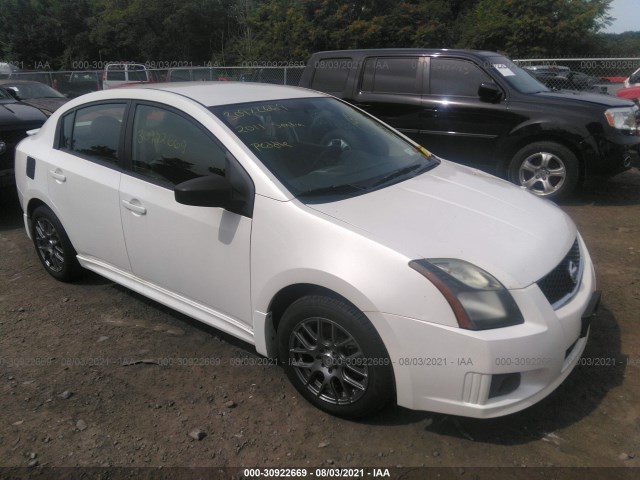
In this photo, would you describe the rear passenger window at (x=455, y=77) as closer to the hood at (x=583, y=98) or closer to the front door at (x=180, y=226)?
the hood at (x=583, y=98)

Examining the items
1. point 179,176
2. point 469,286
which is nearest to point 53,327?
point 179,176

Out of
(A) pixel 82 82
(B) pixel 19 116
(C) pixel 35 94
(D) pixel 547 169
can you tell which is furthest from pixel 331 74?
(A) pixel 82 82

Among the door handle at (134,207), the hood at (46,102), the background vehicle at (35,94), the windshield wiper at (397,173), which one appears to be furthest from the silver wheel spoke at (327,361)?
the background vehicle at (35,94)

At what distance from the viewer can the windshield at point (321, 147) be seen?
281cm

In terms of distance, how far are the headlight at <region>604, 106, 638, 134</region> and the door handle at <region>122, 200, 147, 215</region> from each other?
522 centimetres

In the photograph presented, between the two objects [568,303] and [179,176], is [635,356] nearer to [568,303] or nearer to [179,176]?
[568,303]

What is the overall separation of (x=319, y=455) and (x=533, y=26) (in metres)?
36.3

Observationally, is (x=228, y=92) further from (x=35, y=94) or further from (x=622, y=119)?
(x=35, y=94)

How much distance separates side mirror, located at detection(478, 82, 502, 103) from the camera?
6160mm

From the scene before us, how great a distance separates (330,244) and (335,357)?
56cm

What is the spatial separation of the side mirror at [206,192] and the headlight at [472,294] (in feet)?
3.36

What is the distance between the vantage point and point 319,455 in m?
2.41

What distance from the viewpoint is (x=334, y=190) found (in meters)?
2.78

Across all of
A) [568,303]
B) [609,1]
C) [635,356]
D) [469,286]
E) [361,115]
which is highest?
[609,1]
